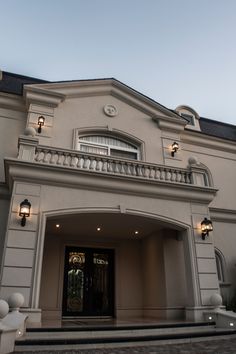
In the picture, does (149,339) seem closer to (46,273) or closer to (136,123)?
(46,273)

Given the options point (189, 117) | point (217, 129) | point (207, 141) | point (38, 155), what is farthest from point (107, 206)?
point (217, 129)

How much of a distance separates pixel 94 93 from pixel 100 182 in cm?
442

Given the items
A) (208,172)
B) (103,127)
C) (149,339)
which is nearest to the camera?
(149,339)

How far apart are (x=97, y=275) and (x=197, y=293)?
11.0 ft

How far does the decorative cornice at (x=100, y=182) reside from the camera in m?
6.61

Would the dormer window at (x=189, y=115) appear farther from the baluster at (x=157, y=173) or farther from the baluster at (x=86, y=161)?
the baluster at (x=86, y=161)

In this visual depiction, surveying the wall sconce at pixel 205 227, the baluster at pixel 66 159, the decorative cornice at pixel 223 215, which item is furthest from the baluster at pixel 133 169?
the decorative cornice at pixel 223 215

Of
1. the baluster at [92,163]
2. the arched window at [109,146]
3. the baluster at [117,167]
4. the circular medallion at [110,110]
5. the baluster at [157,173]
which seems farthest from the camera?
the circular medallion at [110,110]

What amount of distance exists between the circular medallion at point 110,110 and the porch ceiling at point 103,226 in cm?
396

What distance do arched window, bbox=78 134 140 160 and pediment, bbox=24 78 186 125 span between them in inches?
57.1

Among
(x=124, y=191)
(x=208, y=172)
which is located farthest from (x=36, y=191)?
(x=208, y=172)

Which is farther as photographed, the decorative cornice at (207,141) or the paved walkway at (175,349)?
the decorative cornice at (207,141)

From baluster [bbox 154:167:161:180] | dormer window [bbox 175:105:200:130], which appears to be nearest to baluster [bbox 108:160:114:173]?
baluster [bbox 154:167:161:180]

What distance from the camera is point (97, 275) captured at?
925cm
